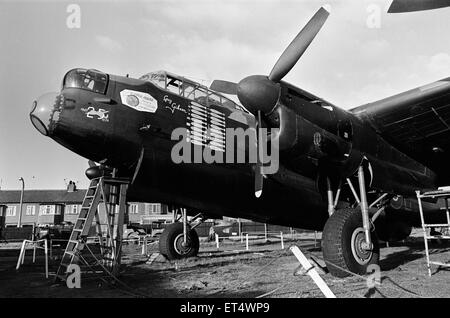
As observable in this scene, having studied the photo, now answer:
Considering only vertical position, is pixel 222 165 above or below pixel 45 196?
below

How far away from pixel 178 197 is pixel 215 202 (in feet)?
3.63

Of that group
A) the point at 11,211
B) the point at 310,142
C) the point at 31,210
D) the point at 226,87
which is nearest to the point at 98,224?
the point at 226,87

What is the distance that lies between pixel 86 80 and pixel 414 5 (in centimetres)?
658

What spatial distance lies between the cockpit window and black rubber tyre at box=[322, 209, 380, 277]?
19.2ft

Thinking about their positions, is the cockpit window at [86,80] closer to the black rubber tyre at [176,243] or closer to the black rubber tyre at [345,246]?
the black rubber tyre at [345,246]

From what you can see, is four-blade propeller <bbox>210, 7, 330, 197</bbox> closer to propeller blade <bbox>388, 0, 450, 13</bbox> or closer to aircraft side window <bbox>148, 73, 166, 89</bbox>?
propeller blade <bbox>388, 0, 450, 13</bbox>

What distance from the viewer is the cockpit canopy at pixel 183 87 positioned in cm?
976

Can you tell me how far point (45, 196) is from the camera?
66.9m

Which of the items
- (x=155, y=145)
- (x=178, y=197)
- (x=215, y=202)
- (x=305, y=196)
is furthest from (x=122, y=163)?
(x=305, y=196)

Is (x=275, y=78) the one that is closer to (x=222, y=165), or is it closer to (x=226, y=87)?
(x=226, y=87)

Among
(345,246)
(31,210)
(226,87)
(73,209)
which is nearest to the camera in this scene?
(345,246)

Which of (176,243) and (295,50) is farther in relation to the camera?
(176,243)

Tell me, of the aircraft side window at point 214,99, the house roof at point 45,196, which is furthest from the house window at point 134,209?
the aircraft side window at point 214,99
